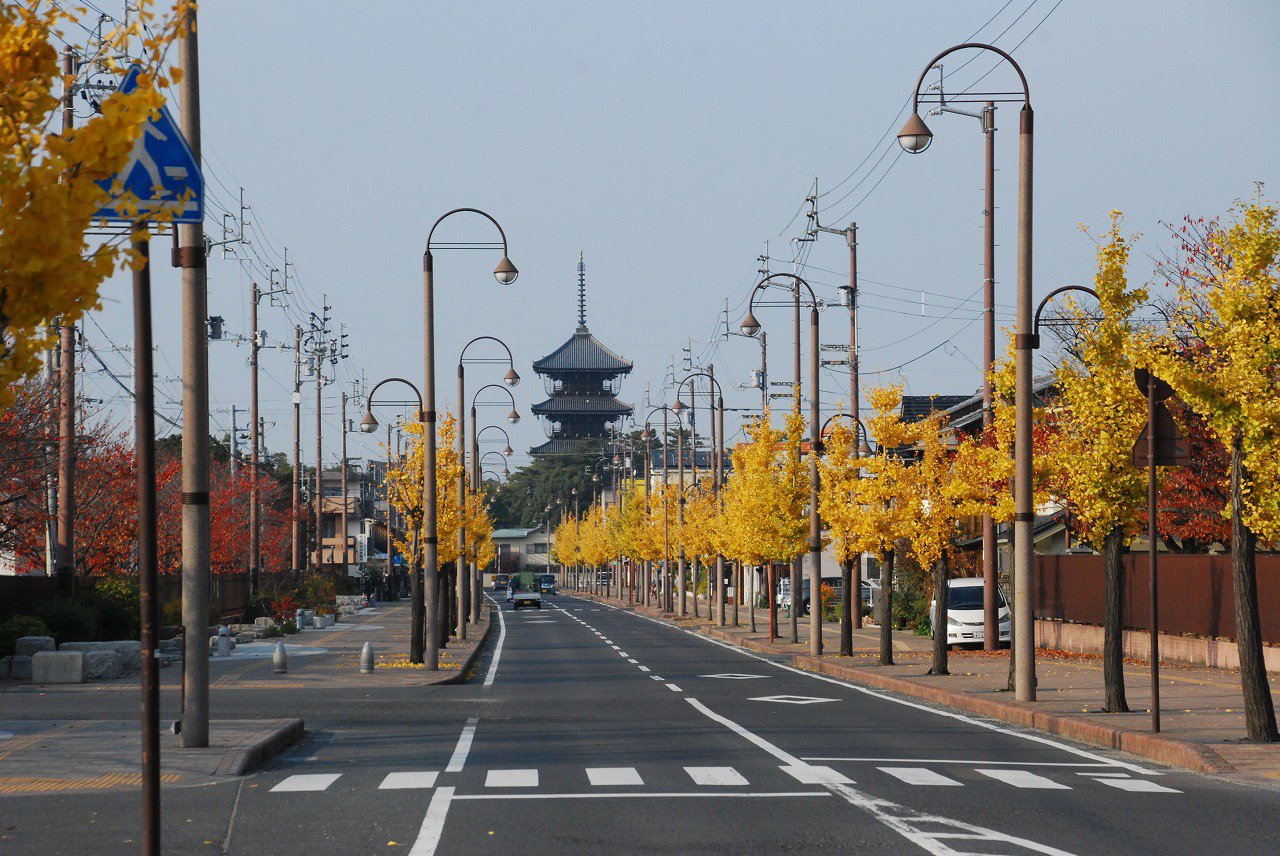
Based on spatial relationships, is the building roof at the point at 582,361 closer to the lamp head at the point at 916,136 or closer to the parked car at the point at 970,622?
the parked car at the point at 970,622

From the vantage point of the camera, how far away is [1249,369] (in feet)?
52.6

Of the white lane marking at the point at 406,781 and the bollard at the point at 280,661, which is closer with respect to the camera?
the white lane marking at the point at 406,781

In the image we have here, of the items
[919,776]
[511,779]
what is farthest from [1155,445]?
[511,779]

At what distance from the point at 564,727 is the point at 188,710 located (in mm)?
5272

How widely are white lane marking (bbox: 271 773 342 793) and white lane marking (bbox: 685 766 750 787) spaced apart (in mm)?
3316

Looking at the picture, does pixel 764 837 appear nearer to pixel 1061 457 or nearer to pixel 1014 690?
pixel 1061 457

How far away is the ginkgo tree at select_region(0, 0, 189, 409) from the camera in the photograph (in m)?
6.83

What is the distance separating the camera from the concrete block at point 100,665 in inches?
1127

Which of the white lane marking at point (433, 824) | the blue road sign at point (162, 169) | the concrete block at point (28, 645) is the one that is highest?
the blue road sign at point (162, 169)

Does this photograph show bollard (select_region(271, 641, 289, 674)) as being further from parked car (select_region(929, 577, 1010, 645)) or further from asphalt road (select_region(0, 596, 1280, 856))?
parked car (select_region(929, 577, 1010, 645))

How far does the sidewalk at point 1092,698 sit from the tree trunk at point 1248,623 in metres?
0.27

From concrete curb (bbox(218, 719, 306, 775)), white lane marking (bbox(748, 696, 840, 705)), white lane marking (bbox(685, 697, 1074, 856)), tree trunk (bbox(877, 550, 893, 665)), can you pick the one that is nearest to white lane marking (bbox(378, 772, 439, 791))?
concrete curb (bbox(218, 719, 306, 775))

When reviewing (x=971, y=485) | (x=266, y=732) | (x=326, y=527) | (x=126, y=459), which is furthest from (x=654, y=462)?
(x=266, y=732)

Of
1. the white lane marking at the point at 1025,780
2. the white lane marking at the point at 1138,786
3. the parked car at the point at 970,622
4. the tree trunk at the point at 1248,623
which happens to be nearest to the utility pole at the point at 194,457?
the white lane marking at the point at 1025,780
